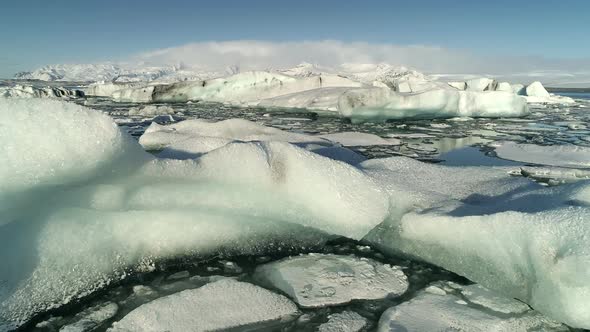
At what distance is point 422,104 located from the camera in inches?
447

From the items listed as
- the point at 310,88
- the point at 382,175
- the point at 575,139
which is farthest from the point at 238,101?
the point at 382,175

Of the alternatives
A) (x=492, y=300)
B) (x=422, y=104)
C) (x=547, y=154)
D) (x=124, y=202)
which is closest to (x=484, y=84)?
(x=422, y=104)

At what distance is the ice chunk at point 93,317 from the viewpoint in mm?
1479

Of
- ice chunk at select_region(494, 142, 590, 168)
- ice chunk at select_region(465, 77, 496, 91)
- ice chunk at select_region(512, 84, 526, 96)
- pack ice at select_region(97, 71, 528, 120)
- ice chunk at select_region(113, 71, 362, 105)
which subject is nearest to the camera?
ice chunk at select_region(494, 142, 590, 168)

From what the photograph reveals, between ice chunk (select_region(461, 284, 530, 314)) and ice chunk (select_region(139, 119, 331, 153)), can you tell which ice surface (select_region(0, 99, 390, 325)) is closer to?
ice chunk (select_region(461, 284, 530, 314))

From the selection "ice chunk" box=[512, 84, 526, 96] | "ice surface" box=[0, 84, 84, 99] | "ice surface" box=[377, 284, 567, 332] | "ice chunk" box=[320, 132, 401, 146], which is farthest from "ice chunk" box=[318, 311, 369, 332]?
"ice chunk" box=[512, 84, 526, 96]

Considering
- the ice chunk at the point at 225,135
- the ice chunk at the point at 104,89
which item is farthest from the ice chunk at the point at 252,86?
the ice chunk at the point at 225,135

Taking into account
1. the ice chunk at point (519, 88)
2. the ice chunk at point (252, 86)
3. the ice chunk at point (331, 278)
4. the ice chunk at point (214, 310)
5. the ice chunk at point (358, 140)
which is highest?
the ice chunk at point (252, 86)

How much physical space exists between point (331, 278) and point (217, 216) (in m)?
0.75

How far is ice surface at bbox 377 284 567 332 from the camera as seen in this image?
1.54 m

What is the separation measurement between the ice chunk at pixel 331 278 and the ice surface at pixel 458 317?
0.16 m

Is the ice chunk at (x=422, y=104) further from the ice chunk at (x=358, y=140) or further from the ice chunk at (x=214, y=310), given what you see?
the ice chunk at (x=214, y=310)

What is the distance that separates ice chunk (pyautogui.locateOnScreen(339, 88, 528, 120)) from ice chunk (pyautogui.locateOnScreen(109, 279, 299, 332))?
9.84 metres

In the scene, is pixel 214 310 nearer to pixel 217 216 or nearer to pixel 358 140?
pixel 217 216
